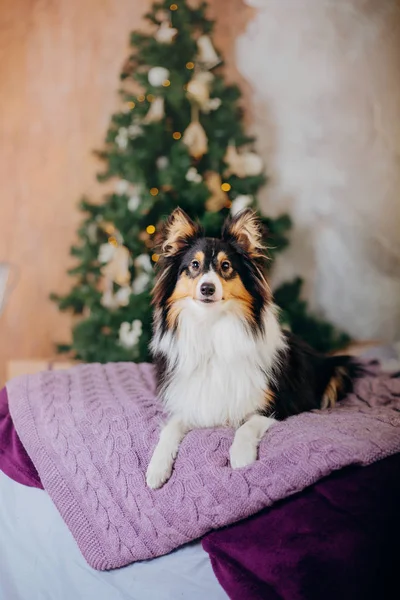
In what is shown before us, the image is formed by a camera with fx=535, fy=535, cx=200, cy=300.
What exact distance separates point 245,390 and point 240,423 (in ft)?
0.33

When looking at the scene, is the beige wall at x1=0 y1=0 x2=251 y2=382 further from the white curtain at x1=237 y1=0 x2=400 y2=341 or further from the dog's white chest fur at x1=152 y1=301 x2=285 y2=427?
the dog's white chest fur at x1=152 y1=301 x2=285 y2=427

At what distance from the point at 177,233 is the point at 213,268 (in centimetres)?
20

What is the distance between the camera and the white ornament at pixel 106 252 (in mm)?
3068

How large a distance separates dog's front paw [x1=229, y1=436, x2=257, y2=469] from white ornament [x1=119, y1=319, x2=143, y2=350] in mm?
1508

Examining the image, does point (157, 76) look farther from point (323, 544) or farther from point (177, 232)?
point (323, 544)

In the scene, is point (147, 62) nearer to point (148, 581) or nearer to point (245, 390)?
point (245, 390)

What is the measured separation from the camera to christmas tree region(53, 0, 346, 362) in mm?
2947

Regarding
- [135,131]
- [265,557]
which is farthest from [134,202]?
[265,557]

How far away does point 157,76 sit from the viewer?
2.96 metres

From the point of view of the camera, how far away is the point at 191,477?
140 centimetres

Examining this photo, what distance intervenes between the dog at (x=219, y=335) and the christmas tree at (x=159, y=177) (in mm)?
1061

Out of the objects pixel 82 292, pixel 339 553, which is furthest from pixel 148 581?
pixel 82 292

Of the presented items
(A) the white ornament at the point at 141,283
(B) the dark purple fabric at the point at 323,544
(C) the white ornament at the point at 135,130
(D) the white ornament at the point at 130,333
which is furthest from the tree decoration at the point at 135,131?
(B) the dark purple fabric at the point at 323,544

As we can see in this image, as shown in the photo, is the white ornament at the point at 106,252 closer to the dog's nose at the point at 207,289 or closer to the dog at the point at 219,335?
the dog at the point at 219,335
